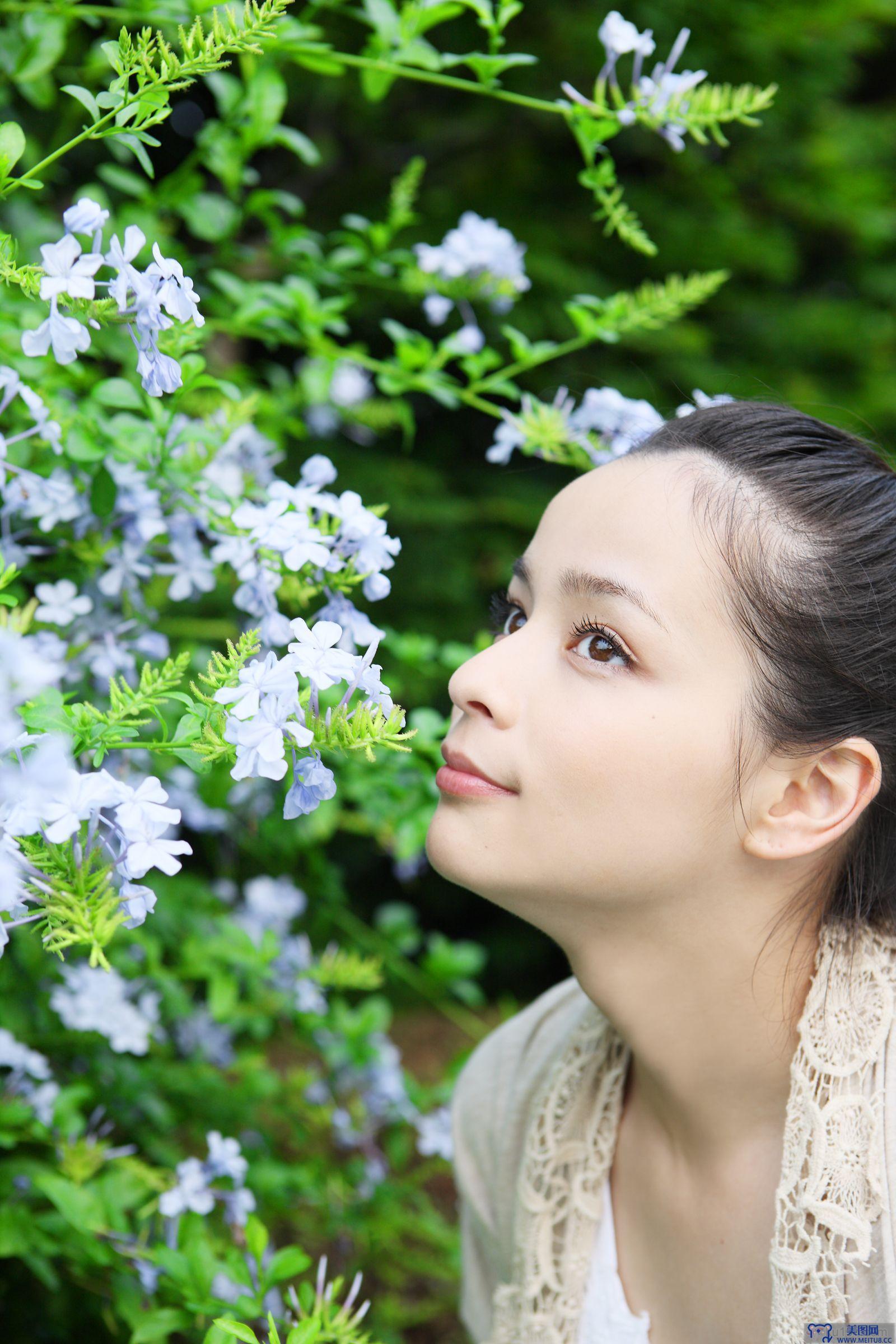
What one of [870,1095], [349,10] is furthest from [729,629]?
[349,10]

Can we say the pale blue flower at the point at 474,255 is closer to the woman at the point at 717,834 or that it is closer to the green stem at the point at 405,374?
the green stem at the point at 405,374

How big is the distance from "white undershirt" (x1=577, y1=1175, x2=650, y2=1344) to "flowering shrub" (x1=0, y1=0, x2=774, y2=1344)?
274 millimetres

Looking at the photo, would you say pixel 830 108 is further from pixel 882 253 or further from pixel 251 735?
pixel 251 735

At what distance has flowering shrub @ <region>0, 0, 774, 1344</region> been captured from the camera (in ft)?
2.56

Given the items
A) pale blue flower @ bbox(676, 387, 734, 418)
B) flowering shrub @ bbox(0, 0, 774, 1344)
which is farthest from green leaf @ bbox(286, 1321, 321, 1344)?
pale blue flower @ bbox(676, 387, 734, 418)

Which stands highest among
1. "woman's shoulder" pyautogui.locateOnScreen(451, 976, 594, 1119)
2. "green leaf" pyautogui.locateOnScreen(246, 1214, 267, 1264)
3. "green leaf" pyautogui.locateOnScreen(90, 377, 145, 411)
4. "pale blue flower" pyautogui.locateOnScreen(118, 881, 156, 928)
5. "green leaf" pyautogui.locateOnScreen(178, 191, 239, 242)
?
"green leaf" pyautogui.locateOnScreen(178, 191, 239, 242)

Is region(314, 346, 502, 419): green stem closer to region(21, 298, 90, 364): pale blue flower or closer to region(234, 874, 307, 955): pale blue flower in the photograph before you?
region(21, 298, 90, 364): pale blue flower

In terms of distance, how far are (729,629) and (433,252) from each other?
65 centimetres

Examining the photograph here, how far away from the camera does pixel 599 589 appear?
1104 mm

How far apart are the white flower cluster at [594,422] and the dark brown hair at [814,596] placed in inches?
4.9

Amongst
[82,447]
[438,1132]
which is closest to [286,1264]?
[438,1132]

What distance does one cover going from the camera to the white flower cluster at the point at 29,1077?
1.22 metres

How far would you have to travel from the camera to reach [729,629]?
1.10 meters

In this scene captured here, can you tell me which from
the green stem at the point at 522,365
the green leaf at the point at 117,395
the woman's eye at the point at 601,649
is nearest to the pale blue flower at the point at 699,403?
the green stem at the point at 522,365
